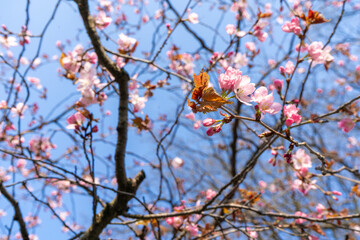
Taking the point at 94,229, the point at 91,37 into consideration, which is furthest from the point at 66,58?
the point at 94,229

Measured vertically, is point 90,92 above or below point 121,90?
below

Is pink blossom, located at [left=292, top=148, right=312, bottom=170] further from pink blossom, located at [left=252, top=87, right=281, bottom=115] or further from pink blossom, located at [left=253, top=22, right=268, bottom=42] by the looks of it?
pink blossom, located at [left=252, top=87, right=281, bottom=115]

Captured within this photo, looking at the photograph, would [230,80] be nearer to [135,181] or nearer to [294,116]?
[294,116]

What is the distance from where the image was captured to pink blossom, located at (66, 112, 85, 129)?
1.19 m

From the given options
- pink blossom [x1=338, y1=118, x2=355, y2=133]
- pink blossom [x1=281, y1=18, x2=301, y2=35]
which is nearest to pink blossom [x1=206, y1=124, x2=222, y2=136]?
pink blossom [x1=281, y1=18, x2=301, y2=35]

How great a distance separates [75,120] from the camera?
3.95 feet

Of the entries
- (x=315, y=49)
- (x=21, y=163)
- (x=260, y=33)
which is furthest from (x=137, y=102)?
(x=21, y=163)

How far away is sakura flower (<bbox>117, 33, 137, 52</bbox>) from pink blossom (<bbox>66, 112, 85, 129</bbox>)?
2.77 ft

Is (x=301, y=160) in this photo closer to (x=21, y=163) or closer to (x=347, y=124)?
(x=347, y=124)

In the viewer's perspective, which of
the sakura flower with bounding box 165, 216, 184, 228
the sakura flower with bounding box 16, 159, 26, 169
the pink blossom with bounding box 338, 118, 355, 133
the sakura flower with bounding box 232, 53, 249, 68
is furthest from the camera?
the sakura flower with bounding box 16, 159, 26, 169

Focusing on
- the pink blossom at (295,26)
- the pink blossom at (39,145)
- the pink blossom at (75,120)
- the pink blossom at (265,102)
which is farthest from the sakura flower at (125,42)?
the pink blossom at (39,145)

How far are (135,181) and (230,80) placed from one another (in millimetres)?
1202

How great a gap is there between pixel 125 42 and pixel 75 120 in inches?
35.3

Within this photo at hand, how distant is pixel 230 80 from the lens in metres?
0.69
